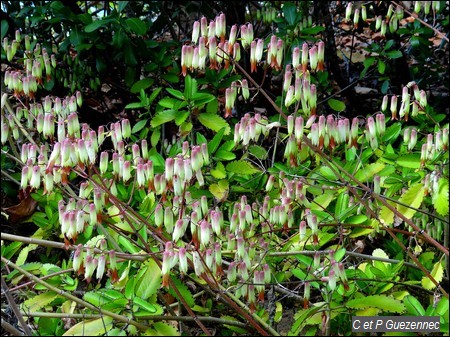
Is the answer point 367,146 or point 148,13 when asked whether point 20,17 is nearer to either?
point 148,13

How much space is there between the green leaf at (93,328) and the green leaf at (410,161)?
1.40 metres

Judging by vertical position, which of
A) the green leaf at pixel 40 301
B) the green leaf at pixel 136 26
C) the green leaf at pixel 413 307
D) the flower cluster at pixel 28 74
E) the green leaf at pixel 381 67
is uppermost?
the green leaf at pixel 136 26

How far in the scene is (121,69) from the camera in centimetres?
404

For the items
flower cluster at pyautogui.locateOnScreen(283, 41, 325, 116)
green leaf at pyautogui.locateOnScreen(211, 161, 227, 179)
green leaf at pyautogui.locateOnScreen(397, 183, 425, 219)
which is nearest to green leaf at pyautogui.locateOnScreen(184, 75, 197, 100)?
green leaf at pyautogui.locateOnScreen(211, 161, 227, 179)

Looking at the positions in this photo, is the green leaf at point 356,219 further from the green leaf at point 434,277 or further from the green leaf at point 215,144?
the green leaf at point 215,144

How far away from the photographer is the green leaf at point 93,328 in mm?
2076

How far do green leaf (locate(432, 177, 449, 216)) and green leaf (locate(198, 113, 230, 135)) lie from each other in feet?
3.63

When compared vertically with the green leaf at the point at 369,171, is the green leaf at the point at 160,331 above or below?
below

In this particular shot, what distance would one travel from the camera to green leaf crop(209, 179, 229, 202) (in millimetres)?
2770

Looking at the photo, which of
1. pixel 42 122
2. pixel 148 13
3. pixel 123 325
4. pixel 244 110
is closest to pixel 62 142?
pixel 42 122

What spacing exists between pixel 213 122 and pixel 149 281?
1.11 metres

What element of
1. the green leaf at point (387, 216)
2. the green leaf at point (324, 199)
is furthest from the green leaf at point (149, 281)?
the green leaf at point (387, 216)

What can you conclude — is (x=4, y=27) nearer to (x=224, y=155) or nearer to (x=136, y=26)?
(x=136, y=26)

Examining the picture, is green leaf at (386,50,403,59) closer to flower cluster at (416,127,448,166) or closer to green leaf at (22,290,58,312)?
flower cluster at (416,127,448,166)
